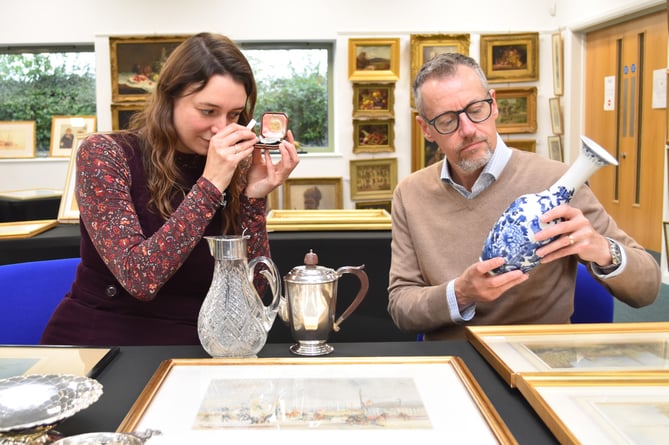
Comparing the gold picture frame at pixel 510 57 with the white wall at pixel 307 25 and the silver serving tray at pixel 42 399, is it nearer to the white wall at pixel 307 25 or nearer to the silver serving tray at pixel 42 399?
the white wall at pixel 307 25

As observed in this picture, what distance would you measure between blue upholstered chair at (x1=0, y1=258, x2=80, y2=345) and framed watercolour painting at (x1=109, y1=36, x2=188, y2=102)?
6.10 metres

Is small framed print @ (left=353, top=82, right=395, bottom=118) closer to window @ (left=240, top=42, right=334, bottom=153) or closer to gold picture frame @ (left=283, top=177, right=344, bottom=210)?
window @ (left=240, top=42, right=334, bottom=153)

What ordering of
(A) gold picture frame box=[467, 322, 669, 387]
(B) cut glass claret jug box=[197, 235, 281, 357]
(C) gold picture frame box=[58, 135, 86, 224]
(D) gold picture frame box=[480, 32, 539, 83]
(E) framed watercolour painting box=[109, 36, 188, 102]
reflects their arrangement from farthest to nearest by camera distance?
(D) gold picture frame box=[480, 32, 539, 83]
(E) framed watercolour painting box=[109, 36, 188, 102]
(C) gold picture frame box=[58, 135, 86, 224]
(B) cut glass claret jug box=[197, 235, 281, 357]
(A) gold picture frame box=[467, 322, 669, 387]

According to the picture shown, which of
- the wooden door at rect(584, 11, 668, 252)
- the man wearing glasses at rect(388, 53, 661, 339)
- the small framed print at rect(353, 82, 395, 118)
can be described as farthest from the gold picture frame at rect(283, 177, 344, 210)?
the man wearing glasses at rect(388, 53, 661, 339)

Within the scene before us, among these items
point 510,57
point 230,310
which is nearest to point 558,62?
point 510,57

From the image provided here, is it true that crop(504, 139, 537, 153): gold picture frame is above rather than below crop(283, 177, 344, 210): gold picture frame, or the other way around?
above

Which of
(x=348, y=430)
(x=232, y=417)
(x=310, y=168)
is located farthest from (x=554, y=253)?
(x=310, y=168)

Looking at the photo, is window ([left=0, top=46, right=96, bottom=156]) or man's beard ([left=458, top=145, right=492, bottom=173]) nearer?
man's beard ([left=458, top=145, right=492, bottom=173])

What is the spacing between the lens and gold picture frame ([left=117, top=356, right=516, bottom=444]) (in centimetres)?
105

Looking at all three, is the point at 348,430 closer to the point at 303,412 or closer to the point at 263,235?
the point at 303,412

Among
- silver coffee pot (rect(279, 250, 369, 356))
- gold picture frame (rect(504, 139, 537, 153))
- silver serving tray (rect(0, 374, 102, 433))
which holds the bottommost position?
silver serving tray (rect(0, 374, 102, 433))

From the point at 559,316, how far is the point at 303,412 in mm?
1118

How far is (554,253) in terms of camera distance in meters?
1.55

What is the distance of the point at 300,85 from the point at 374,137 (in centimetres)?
117
